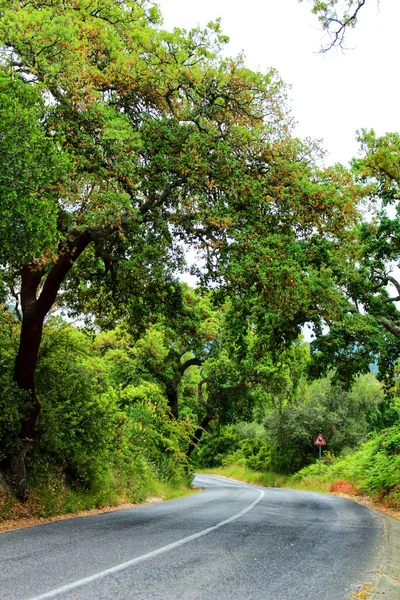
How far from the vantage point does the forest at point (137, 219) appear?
31.1 feet

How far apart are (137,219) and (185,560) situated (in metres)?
5.94

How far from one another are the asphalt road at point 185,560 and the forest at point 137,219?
3.20m

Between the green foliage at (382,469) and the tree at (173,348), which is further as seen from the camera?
the tree at (173,348)

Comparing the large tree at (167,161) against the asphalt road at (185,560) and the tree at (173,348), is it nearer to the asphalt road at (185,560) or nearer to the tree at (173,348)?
the asphalt road at (185,560)

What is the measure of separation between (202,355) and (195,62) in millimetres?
17489

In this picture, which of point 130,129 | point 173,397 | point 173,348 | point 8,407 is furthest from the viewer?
point 173,397

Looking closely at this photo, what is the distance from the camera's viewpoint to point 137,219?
34.4 ft

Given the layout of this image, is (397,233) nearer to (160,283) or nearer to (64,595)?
(160,283)

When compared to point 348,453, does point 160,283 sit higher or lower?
higher

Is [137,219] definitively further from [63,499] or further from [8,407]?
[63,499]

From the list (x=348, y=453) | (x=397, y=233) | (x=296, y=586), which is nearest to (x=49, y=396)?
(x=296, y=586)

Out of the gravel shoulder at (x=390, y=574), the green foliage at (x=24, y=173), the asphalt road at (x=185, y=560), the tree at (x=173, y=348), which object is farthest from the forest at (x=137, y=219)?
the tree at (x=173, y=348)

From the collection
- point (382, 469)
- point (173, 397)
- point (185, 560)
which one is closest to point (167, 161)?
point (185, 560)

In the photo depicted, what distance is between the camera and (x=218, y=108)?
1158 centimetres
